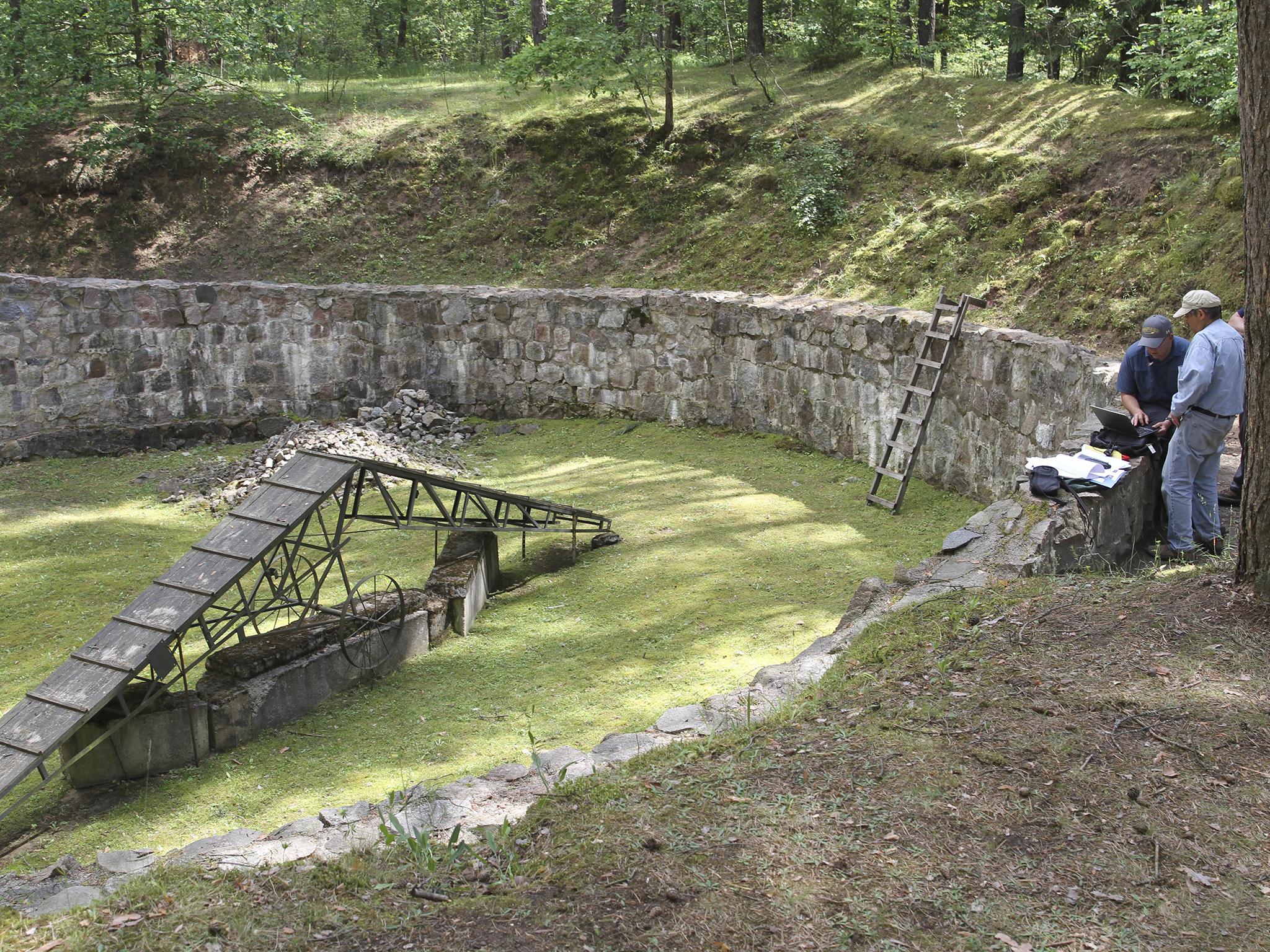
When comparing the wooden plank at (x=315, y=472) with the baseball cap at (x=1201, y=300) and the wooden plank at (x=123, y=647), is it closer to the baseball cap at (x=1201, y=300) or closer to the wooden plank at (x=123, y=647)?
the wooden plank at (x=123, y=647)

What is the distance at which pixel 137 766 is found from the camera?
610 cm

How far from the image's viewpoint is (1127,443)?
22.9 feet

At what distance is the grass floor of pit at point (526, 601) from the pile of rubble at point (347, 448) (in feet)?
1.16

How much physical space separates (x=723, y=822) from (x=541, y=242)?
1387 centimetres

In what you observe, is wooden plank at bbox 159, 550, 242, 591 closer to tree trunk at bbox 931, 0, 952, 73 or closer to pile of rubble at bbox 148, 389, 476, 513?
pile of rubble at bbox 148, 389, 476, 513

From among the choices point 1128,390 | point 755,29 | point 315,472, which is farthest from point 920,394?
point 755,29

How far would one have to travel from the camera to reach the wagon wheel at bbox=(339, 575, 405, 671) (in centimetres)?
718

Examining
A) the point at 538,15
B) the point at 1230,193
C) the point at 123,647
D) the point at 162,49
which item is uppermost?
the point at 538,15

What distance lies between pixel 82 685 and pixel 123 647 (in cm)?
29

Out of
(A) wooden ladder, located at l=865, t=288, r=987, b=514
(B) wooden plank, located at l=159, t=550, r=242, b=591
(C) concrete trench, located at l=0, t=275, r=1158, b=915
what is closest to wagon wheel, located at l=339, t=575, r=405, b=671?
(C) concrete trench, located at l=0, t=275, r=1158, b=915

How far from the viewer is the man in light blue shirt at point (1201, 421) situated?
20.8 ft

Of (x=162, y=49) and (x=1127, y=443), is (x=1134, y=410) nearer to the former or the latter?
(x=1127, y=443)

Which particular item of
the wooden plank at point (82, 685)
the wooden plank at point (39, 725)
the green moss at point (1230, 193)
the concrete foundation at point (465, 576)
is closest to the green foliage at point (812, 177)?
the green moss at point (1230, 193)

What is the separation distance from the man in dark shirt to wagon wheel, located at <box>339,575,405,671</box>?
203 inches
